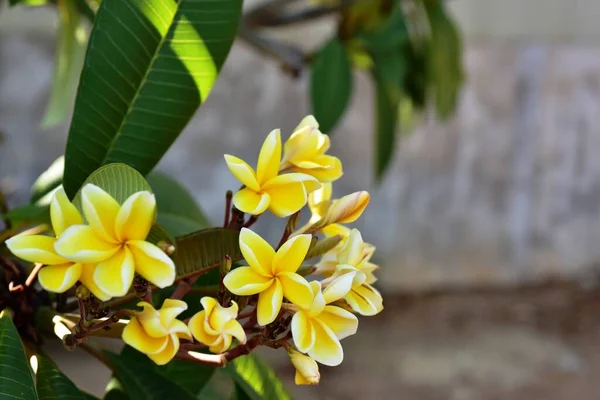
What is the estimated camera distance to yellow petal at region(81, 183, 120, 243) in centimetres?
26

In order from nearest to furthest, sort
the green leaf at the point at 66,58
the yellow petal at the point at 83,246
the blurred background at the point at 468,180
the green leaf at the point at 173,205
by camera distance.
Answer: the yellow petal at the point at 83,246 → the green leaf at the point at 173,205 → the green leaf at the point at 66,58 → the blurred background at the point at 468,180

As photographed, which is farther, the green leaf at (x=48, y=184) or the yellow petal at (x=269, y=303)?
the green leaf at (x=48, y=184)

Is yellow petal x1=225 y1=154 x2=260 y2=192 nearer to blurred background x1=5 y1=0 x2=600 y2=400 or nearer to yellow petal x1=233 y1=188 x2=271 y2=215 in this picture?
yellow petal x1=233 y1=188 x2=271 y2=215

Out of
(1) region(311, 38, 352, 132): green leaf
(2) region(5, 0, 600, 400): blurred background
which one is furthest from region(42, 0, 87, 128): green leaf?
(2) region(5, 0, 600, 400): blurred background

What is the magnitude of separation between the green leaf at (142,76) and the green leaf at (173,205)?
0.34ft

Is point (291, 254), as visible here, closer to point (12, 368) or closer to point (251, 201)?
point (251, 201)

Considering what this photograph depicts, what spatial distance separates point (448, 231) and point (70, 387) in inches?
110

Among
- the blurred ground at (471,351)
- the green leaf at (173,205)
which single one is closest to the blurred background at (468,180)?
the blurred ground at (471,351)

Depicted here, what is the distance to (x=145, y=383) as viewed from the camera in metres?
0.41

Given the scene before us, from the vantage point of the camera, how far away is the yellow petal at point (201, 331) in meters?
0.29

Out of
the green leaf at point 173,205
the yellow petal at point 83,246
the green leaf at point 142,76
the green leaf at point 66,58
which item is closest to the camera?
the yellow petal at point 83,246

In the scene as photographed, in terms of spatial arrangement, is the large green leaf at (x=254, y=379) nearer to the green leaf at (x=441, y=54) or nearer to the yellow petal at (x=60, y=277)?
the yellow petal at (x=60, y=277)

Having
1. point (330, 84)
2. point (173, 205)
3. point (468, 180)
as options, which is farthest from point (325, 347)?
point (468, 180)

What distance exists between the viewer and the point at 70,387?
0.36m
